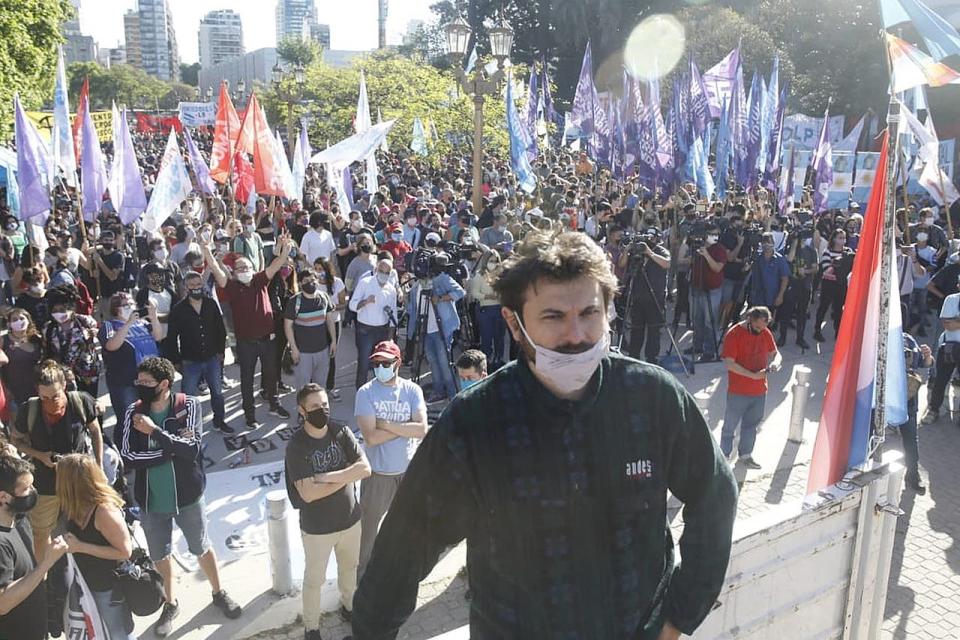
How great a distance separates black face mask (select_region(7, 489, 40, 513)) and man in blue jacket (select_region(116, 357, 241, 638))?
0.76 m

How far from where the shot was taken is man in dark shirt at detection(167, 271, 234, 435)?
294 inches

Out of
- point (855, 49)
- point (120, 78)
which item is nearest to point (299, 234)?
point (855, 49)

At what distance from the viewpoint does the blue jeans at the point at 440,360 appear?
8.77 m

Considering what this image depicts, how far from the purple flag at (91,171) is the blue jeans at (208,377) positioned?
469cm

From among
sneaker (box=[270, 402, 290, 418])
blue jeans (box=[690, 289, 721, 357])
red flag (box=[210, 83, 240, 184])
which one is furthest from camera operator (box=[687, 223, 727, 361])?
red flag (box=[210, 83, 240, 184])

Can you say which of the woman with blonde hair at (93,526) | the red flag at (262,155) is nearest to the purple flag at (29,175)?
the red flag at (262,155)

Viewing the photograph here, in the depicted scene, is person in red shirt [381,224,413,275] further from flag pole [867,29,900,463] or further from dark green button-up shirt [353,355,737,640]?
dark green button-up shirt [353,355,737,640]

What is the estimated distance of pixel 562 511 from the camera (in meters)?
→ 1.81

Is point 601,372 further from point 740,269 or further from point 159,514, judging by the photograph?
point 740,269

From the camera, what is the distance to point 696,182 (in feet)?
49.3

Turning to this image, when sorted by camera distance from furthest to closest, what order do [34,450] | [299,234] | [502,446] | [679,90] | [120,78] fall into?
[120,78]
[679,90]
[299,234]
[34,450]
[502,446]

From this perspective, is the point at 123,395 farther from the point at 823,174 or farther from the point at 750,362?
the point at 823,174

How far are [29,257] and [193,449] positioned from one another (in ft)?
24.5

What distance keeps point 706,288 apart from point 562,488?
30.3 feet
